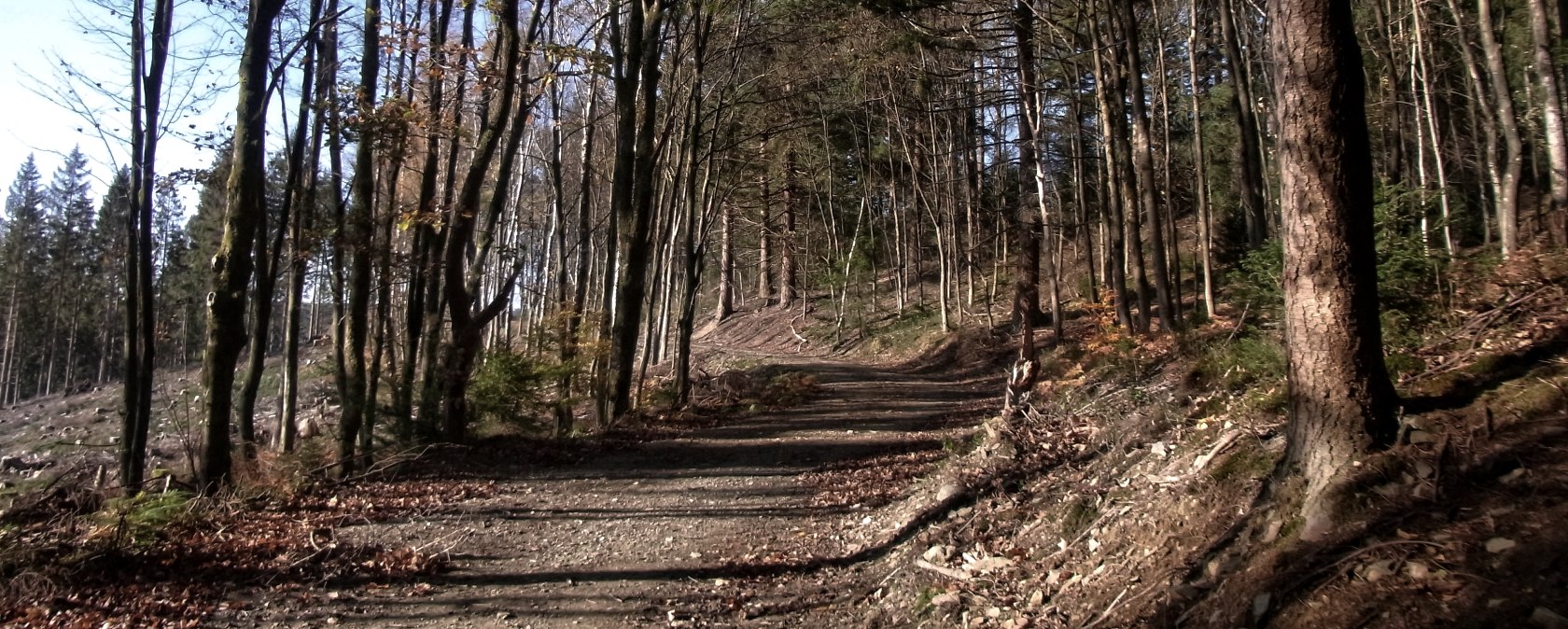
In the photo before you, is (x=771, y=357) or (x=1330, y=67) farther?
Answer: (x=771, y=357)

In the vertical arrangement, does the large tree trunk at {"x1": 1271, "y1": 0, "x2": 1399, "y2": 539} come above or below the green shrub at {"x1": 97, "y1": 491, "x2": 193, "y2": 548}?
above

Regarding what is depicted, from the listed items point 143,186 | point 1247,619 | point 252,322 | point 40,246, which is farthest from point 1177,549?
point 40,246

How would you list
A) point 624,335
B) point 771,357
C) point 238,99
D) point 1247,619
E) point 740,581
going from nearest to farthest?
1. point 1247,619
2. point 740,581
3. point 238,99
4. point 624,335
5. point 771,357

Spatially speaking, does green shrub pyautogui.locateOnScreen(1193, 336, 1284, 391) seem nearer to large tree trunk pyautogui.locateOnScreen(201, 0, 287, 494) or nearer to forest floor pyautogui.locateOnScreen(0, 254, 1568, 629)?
forest floor pyautogui.locateOnScreen(0, 254, 1568, 629)

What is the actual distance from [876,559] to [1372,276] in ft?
14.3

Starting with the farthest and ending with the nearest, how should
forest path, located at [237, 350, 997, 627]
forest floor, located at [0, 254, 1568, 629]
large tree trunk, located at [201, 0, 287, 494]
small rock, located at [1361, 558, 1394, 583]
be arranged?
large tree trunk, located at [201, 0, 287, 494]
forest path, located at [237, 350, 997, 627]
forest floor, located at [0, 254, 1568, 629]
small rock, located at [1361, 558, 1394, 583]

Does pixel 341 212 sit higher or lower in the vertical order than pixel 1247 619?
higher

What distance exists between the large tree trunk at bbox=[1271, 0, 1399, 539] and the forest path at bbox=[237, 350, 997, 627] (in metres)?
3.77

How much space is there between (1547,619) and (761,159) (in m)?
26.7

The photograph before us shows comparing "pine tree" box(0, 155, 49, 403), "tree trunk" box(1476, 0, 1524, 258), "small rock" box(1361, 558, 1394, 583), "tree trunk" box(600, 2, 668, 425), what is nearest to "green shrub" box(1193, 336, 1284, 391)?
"tree trunk" box(1476, 0, 1524, 258)

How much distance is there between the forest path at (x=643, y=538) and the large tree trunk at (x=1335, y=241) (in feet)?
12.4

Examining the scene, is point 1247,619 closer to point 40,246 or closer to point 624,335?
point 624,335

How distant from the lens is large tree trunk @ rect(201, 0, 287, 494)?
9773 millimetres

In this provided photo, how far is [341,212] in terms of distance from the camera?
41.4 ft
